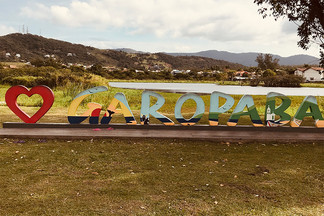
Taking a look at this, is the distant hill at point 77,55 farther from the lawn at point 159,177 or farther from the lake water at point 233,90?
the lawn at point 159,177

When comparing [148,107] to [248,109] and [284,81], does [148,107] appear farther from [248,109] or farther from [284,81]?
[284,81]

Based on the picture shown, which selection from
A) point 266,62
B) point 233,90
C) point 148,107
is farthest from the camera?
point 266,62

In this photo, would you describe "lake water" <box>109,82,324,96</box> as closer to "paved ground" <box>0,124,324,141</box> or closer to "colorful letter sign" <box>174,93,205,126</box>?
"paved ground" <box>0,124,324,141</box>

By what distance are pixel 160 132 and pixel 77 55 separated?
11333 cm

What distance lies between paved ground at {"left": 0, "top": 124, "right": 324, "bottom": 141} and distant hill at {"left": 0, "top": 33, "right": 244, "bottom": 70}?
89656 millimetres

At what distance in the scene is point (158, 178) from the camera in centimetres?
567

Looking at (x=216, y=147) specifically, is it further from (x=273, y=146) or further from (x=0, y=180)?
(x=0, y=180)

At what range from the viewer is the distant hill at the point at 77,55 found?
9725 cm

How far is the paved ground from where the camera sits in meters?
9.05

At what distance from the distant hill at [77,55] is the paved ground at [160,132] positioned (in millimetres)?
89656

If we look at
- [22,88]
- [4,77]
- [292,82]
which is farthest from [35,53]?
[22,88]

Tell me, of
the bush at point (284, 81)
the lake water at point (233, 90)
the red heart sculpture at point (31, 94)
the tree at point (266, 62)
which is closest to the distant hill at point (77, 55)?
the tree at point (266, 62)

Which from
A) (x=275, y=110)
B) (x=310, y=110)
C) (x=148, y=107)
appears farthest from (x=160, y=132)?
(x=310, y=110)

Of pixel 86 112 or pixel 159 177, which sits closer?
pixel 159 177
